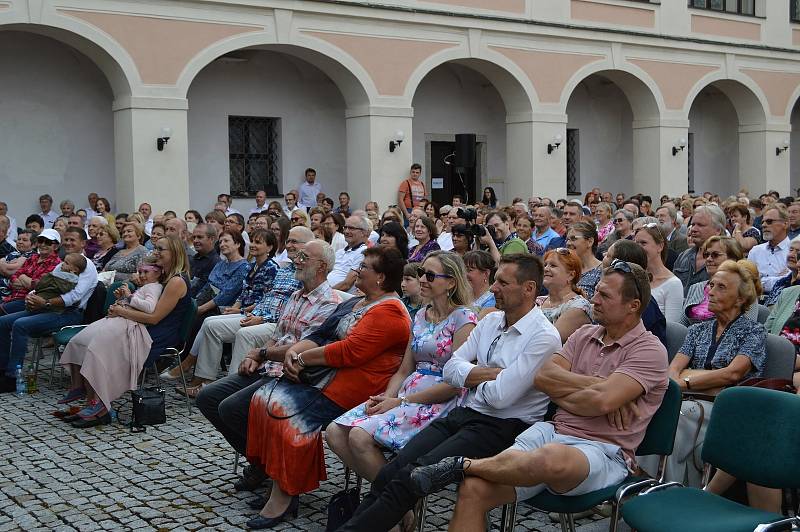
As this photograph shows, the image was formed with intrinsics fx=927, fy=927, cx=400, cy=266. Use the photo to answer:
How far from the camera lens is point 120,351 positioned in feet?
23.0

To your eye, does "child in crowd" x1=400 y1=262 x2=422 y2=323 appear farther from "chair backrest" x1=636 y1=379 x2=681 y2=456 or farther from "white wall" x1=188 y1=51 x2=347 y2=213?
"white wall" x1=188 y1=51 x2=347 y2=213

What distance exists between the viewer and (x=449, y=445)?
13.8 feet

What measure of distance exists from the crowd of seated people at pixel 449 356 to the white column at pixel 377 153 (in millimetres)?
8938

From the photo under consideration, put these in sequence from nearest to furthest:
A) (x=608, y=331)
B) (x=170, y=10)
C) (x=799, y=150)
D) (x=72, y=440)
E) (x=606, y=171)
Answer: (x=608, y=331) < (x=72, y=440) < (x=170, y=10) < (x=606, y=171) < (x=799, y=150)

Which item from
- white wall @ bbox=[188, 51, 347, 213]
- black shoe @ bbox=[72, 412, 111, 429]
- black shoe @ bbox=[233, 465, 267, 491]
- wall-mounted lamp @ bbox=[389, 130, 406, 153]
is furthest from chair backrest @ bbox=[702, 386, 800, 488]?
white wall @ bbox=[188, 51, 347, 213]

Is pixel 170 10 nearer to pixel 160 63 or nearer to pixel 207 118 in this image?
pixel 160 63

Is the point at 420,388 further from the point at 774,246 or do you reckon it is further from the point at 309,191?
the point at 309,191

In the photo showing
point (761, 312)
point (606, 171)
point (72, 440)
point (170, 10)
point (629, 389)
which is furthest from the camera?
point (606, 171)

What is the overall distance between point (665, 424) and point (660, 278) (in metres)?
2.45

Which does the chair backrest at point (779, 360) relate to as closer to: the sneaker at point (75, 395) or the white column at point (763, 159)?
the sneaker at point (75, 395)

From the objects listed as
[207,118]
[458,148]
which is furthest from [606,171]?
[207,118]

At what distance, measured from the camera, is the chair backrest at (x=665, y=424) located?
4082 mm

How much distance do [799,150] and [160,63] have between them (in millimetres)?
19007

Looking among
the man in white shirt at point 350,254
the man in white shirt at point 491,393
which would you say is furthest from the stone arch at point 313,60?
the man in white shirt at point 491,393
